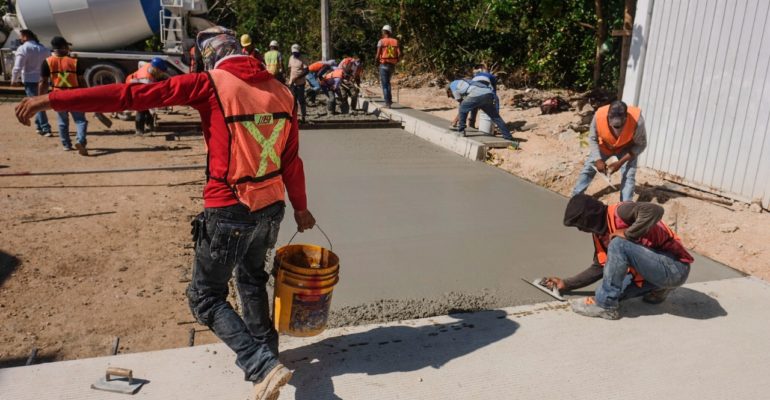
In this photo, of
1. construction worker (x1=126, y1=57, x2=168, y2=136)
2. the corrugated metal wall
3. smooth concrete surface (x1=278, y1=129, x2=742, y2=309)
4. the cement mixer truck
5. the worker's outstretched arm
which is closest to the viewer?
the worker's outstretched arm

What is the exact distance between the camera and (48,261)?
15.6 ft

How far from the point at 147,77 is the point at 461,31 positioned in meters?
10.6

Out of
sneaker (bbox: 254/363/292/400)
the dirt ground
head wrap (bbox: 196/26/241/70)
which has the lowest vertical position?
the dirt ground

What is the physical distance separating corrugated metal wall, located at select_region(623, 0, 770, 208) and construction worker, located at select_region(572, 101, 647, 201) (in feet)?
3.63

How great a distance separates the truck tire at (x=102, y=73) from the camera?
13.5 meters

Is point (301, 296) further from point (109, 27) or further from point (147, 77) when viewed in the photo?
point (109, 27)

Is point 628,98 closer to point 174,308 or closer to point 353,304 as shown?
point 353,304

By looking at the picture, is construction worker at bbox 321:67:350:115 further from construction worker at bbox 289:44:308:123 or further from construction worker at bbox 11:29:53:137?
construction worker at bbox 11:29:53:137

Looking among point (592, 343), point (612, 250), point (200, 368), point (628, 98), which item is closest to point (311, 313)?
point (200, 368)

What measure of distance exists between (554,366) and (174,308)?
2.46 m

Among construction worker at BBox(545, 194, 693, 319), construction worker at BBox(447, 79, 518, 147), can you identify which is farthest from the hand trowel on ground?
construction worker at BBox(447, 79, 518, 147)

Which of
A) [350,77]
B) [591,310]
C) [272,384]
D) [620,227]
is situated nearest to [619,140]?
[620,227]

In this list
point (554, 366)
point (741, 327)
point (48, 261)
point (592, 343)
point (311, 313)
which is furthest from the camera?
point (48, 261)

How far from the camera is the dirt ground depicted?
5.27 metres
